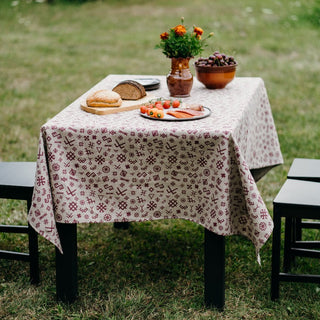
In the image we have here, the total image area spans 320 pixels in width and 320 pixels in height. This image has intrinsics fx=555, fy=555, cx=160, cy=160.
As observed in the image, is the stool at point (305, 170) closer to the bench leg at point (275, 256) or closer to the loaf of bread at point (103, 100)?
the bench leg at point (275, 256)

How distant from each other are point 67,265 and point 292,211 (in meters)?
1.15

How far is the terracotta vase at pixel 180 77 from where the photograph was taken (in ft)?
10.4

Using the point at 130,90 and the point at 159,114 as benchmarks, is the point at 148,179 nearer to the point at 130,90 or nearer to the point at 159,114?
the point at 159,114

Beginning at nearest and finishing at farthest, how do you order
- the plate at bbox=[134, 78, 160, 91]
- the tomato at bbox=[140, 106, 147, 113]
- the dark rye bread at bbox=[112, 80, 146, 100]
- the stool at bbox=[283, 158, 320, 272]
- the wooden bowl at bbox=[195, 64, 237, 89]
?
the tomato at bbox=[140, 106, 147, 113] < the stool at bbox=[283, 158, 320, 272] < the dark rye bread at bbox=[112, 80, 146, 100] < the wooden bowl at bbox=[195, 64, 237, 89] < the plate at bbox=[134, 78, 160, 91]

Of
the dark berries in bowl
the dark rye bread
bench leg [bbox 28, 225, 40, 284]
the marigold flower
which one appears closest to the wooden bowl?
the dark berries in bowl

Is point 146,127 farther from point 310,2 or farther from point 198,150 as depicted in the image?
point 310,2

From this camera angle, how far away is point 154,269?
328 cm

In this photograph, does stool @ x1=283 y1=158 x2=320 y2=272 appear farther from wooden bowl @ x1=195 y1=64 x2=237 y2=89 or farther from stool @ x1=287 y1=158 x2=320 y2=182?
wooden bowl @ x1=195 y1=64 x2=237 y2=89

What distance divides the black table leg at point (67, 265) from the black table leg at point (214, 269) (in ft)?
2.16

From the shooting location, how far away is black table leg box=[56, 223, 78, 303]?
107 inches

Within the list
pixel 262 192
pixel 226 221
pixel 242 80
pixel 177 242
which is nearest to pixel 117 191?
pixel 226 221

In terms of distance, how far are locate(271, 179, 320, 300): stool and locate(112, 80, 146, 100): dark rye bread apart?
0.96m

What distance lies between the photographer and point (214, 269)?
107 inches

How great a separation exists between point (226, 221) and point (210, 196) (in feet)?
0.44
